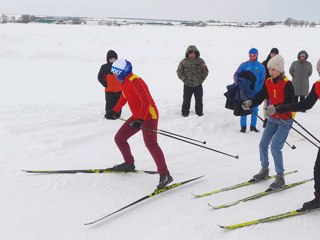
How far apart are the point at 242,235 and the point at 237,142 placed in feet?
12.5

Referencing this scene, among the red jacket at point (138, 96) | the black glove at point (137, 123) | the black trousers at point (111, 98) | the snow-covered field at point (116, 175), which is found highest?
the red jacket at point (138, 96)

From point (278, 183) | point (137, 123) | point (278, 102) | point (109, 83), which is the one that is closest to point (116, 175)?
point (137, 123)

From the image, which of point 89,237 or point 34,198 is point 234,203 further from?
point 34,198

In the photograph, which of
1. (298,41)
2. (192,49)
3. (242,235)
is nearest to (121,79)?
(242,235)

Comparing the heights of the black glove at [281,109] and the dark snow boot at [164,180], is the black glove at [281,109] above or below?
above

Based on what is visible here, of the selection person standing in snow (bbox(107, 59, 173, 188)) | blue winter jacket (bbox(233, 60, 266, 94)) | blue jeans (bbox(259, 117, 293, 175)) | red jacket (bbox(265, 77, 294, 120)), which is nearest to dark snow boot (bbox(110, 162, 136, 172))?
person standing in snow (bbox(107, 59, 173, 188))

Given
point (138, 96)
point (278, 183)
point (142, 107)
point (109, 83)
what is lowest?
point (278, 183)

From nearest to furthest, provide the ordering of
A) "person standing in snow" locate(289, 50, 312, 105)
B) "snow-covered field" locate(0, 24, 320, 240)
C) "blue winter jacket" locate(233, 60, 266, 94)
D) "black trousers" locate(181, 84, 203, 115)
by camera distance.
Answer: "snow-covered field" locate(0, 24, 320, 240), "blue winter jacket" locate(233, 60, 266, 94), "black trousers" locate(181, 84, 203, 115), "person standing in snow" locate(289, 50, 312, 105)

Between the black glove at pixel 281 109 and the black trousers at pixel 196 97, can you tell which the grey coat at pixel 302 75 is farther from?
the black glove at pixel 281 109

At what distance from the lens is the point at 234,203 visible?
4238 millimetres

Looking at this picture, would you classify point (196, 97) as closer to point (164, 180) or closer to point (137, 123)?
point (164, 180)

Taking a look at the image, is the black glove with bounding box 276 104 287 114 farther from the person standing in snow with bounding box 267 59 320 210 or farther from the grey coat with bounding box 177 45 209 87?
the grey coat with bounding box 177 45 209 87

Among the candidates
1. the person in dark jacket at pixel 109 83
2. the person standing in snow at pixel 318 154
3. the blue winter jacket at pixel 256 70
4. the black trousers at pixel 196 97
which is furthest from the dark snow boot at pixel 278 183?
the person in dark jacket at pixel 109 83

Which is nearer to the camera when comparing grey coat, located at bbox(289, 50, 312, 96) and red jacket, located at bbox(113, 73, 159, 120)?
red jacket, located at bbox(113, 73, 159, 120)
